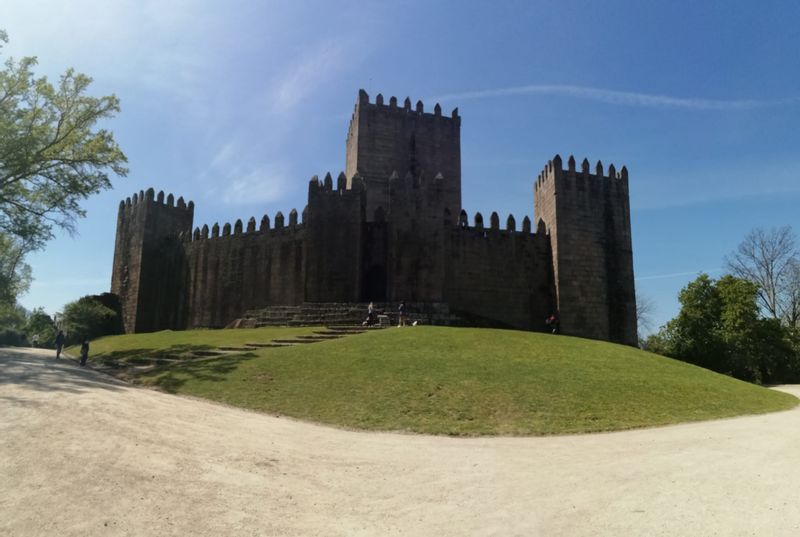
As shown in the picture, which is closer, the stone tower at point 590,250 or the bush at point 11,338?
the stone tower at point 590,250

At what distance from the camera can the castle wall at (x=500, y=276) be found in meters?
31.3

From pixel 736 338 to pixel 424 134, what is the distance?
26.9m

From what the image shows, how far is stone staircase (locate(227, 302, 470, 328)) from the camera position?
25.9 metres

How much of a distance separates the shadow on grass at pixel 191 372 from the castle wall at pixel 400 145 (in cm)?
2346

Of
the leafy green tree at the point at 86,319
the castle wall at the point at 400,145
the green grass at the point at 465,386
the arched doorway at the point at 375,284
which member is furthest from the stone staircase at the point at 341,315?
the leafy green tree at the point at 86,319

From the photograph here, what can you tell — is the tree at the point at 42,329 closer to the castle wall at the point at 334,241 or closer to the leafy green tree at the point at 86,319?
the leafy green tree at the point at 86,319

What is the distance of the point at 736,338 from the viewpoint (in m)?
32.9

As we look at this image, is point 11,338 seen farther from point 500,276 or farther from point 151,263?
point 500,276

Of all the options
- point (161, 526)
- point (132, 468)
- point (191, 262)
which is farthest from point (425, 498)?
point (191, 262)

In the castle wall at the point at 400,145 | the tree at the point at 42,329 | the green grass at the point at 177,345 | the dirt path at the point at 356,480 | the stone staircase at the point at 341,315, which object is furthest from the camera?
the tree at the point at 42,329

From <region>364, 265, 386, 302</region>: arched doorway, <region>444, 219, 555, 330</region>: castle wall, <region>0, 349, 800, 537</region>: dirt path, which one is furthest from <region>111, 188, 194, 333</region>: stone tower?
<region>0, 349, 800, 537</region>: dirt path

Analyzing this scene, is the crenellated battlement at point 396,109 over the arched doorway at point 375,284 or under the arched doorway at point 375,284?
over

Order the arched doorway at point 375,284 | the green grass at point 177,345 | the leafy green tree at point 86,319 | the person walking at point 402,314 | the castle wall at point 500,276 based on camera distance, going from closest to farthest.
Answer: the green grass at point 177,345 < the person walking at point 402,314 < the castle wall at point 500,276 < the arched doorway at point 375,284 < the leafy green tree at point 86,319

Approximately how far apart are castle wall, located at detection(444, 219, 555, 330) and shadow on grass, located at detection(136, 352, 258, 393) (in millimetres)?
15708
